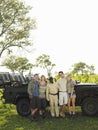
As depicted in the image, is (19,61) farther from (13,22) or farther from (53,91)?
(53,91)

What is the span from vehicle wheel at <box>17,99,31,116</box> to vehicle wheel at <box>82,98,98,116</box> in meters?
2.68

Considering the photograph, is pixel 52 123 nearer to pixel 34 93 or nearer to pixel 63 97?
pixel 63 97

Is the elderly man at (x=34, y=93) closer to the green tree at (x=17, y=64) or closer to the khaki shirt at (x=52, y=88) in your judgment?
the khaki shirt at (x=52, y=88)

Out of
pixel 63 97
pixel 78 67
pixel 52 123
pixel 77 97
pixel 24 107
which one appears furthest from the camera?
pixel 78 67

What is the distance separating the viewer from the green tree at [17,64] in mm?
100438

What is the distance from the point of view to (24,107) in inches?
697

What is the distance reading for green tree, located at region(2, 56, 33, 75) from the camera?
100 meters

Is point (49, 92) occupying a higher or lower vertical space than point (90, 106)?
higher

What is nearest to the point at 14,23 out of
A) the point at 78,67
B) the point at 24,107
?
the point at 24,107

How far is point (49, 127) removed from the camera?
1498 centimetres

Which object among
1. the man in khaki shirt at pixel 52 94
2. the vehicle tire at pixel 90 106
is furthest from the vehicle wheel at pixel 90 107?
the man in khaki shirt at pixel 52 94

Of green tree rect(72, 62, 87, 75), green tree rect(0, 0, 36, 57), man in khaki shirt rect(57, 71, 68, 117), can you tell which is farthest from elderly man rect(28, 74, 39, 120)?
green tree rect(72, 62, 87, 75)

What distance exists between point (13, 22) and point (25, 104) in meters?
23.7

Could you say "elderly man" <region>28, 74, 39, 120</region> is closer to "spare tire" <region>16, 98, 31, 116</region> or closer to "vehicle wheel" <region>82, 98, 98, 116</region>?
"spare tire" <region>16, 98, 31, 116</region>
